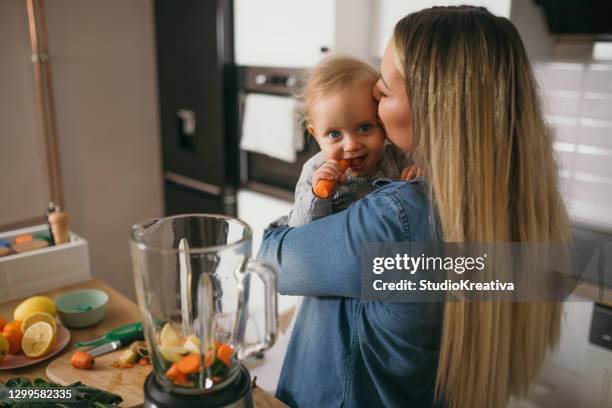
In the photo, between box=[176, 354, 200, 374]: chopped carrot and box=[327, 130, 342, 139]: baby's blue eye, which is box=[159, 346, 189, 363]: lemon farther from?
box=[327, 130, 342, 139]: baby's blue eye

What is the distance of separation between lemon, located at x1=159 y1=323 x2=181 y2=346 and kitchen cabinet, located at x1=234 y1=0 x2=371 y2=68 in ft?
4.64

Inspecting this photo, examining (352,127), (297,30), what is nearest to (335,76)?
(352,127)

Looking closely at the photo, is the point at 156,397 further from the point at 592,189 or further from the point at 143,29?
the point at 143,29

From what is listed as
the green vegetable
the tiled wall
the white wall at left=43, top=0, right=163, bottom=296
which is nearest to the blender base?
the green vegetable

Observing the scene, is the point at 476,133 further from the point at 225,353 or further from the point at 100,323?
the point at 100,323

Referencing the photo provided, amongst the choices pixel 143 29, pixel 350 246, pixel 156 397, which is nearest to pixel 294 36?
pixel 143 29

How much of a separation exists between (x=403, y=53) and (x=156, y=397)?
0.59 meters

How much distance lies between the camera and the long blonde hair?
762 mm

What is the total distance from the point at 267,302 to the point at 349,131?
1.80ft

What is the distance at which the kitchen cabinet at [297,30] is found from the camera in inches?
77.9

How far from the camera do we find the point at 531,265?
2.85ft

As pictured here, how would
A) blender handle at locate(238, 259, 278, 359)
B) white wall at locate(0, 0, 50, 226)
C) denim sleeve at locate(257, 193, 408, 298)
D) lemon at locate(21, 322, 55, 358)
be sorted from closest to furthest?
blender handle at locate(238, 259, 278, 359) → denim sleeve at locate(257, 193, 408, 298) → lemon at locate(21, 322, 55, 358) → white wall at locate(0, 0, 50, 226)

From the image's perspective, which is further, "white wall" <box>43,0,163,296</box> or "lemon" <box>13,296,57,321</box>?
"white wall" <box>43,0,163,296</box>

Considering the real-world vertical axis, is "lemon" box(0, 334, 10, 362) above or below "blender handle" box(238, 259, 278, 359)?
below
